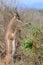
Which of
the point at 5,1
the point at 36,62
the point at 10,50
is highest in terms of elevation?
the point at 5,1

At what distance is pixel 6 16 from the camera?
12742 millimetres

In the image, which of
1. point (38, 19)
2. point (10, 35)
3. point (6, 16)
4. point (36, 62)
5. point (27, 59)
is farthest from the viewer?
point (38, 19)

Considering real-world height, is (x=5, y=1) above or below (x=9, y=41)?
above

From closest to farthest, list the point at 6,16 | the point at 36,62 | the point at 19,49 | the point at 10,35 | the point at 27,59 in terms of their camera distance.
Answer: the point at 10,35
the point at 36,62
the point at 27,59
the point at 19,49
the point at 6,16

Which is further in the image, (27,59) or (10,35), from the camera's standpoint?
(27,59)

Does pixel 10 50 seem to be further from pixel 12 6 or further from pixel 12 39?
pixel 12 6

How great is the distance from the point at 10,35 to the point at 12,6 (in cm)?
872

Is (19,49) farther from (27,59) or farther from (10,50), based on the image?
(10,50)

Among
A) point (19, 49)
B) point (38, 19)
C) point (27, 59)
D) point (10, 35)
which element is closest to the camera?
point (10, 35)

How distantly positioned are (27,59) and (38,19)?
4.90 meters

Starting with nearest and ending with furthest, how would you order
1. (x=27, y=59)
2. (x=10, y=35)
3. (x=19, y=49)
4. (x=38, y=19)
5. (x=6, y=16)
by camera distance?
(x=10, y=35)
(x=27, y=59)
(x=19, y=49)
(x=6, y=16)
(x=38, y=19)

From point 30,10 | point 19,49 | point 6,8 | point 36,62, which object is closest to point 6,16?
point 6,8

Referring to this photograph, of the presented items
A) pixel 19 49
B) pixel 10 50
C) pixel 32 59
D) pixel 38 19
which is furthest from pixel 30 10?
pixel 10 50

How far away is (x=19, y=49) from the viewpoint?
9664 millimetres
